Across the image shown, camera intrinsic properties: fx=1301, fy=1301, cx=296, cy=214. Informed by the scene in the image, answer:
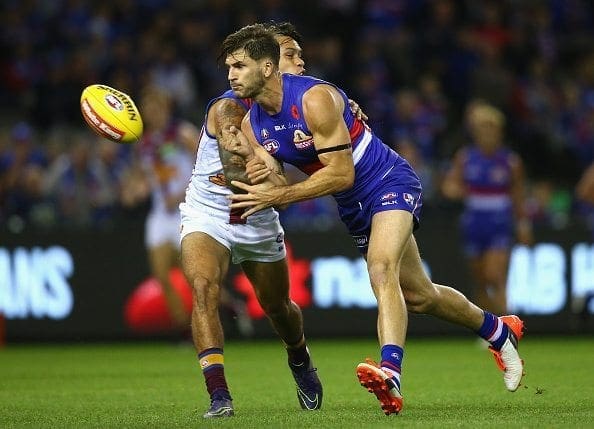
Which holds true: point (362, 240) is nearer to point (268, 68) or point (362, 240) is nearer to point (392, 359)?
point (392, 359)

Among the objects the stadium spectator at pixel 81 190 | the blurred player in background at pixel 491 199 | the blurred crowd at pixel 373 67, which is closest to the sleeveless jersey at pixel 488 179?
the blurred player in background at pixel 491 199

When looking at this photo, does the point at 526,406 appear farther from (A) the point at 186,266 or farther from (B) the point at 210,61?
(B) the point at 210,61

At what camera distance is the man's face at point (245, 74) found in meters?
7.66

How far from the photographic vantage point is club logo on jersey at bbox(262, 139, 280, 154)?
308 inches

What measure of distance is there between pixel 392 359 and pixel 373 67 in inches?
499

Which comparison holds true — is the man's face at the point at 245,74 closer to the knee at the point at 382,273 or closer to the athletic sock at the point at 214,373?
the knee at the point at 382,273

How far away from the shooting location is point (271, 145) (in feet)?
25.7

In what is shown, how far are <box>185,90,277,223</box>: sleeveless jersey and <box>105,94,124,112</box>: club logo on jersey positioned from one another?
587mm

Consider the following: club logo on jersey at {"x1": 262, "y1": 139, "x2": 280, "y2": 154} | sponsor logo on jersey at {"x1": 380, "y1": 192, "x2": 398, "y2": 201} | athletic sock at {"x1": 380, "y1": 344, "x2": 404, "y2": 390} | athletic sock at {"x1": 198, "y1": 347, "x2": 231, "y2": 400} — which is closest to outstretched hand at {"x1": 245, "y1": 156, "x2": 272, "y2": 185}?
club logo on jersey at {"x1": 262, "y1": 139, "x2": 280, "y2": 154}

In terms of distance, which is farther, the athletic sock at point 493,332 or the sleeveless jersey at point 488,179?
the sleeveless jersey at point 488,179

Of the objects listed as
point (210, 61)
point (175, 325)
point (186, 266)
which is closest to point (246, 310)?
point (175, 325)

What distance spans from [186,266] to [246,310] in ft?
25.9

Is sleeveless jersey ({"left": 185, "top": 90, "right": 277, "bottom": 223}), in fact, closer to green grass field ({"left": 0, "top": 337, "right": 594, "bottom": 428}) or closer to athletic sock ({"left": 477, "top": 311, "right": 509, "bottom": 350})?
green grass field ({"left": 0, "top": 337, "right": 594, "bottom": 428})

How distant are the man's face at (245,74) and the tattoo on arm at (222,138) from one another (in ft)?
1.09
